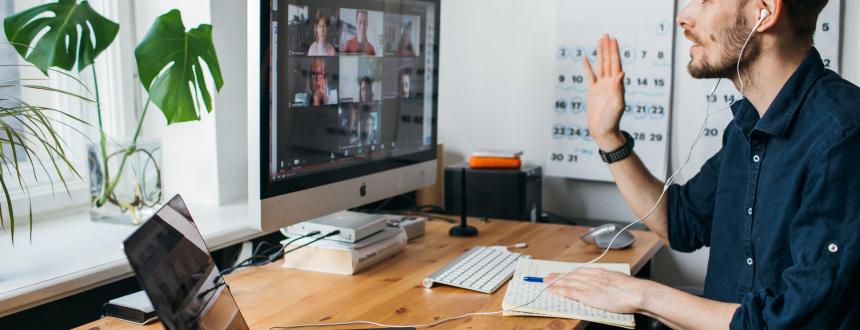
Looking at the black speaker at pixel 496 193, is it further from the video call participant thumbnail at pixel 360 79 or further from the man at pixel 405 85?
the video call participant thumbnail at pixel 360 79

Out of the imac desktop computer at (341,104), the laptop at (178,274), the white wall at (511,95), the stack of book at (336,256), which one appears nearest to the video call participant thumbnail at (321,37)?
the imac desktop computer at (341,104)

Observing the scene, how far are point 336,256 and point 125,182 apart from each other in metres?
0.61

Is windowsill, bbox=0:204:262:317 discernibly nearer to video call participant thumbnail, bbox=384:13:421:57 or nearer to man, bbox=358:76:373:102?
man, bbox=358:76:373:102

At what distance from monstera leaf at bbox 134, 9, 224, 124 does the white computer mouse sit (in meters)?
0.97

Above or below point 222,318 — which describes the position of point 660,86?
above

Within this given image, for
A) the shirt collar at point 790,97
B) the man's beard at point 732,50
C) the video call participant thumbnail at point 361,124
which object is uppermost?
the man's beard at point 732,50

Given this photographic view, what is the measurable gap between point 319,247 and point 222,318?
→ 54 cm

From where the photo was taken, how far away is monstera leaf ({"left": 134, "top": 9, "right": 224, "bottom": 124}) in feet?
5.64

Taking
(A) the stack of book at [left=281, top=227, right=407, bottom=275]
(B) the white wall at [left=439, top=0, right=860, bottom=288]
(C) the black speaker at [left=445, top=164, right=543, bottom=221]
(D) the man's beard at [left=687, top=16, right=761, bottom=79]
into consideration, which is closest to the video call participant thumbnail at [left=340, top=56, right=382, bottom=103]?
(A) the stack of book at [left=281, top=227, right=407, bottom=275]

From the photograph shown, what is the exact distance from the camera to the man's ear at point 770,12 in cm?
146

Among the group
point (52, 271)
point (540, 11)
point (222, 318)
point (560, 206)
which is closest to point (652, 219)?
point (560, 206)

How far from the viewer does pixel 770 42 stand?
150 centimetres

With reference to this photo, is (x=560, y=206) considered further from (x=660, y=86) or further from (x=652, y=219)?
(x=652, y=219)

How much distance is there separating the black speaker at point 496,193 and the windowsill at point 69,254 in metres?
0.61
